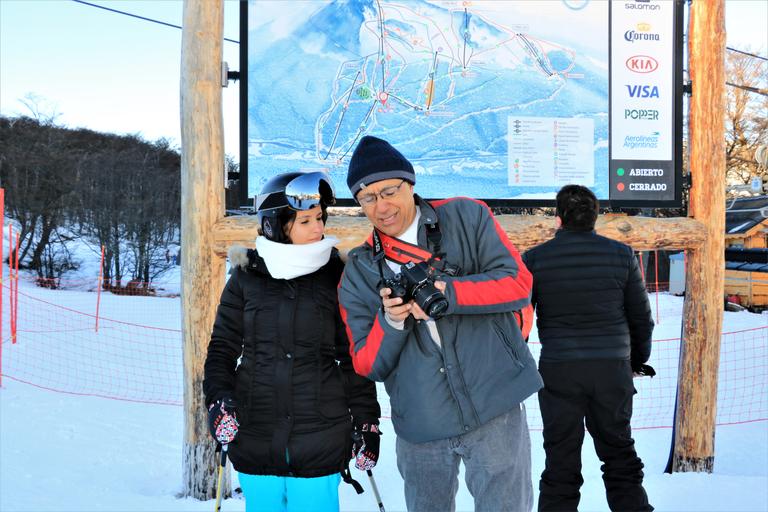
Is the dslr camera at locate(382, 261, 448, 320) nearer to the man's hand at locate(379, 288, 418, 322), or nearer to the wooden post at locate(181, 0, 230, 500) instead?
the man's hand at locate(379, 288, 418, 322)

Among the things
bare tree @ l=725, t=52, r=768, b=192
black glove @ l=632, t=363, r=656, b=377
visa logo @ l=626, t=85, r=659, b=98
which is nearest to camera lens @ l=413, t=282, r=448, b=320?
black glove @ l=632, t=363, r=656, b=377

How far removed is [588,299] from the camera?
327 centimetres

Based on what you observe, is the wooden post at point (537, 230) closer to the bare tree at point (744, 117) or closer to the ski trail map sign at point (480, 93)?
the ski trail map sign at point (480, 93)

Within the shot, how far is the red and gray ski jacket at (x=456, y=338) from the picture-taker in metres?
2.07

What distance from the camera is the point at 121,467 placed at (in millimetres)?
4688

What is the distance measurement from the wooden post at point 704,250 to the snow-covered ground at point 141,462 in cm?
32

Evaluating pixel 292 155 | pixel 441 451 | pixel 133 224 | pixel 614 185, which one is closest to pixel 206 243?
pixel 292 155

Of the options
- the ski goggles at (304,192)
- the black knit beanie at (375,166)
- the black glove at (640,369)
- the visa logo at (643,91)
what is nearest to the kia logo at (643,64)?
the visa logo at (643,91)

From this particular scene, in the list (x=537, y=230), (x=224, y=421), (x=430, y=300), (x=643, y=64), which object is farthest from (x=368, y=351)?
(x=643, y=64)

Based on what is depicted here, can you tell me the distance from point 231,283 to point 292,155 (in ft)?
6.83

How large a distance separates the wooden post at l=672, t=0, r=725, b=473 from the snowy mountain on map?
0.93m

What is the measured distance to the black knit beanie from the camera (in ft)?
7.06

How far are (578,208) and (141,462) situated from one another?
12.4 ft

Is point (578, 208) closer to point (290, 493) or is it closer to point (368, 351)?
point (368, 351)
